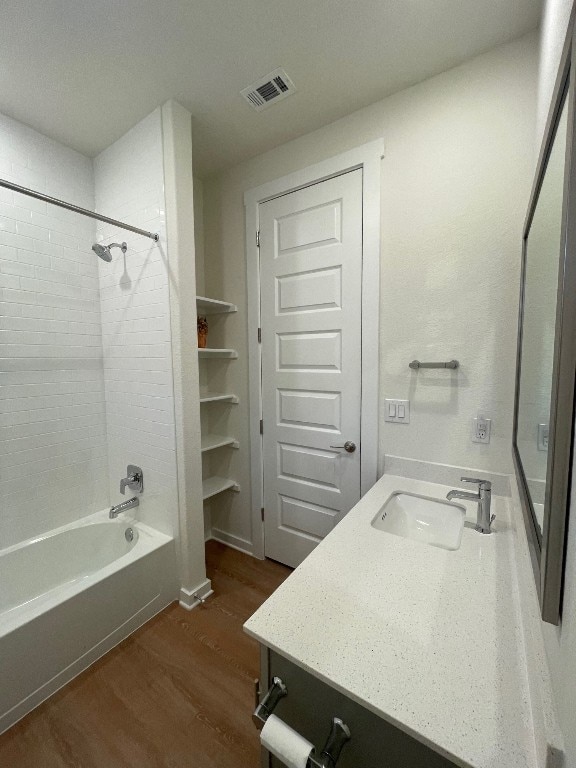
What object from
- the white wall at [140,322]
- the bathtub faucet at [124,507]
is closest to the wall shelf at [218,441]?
the white wall at [140,322]

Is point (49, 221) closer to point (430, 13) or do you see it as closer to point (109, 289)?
point (109, 289)

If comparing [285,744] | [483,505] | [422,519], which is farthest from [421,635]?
[422,519]

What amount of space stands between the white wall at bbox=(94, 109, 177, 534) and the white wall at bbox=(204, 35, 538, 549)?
102 centimetres

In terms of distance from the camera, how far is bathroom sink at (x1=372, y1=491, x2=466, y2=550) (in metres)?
1.25

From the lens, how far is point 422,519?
53.4 inches

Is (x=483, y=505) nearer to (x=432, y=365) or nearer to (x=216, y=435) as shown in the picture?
(x=432, y=365)

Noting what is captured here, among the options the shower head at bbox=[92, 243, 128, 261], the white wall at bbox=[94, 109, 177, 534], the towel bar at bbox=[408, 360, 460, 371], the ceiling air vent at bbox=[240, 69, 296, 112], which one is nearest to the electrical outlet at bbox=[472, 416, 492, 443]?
the towel bar at bbox=[408, 360, 460, 371]

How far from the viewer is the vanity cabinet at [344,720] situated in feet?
1.95

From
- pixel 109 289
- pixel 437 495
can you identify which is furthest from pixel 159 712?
pixel 109 289

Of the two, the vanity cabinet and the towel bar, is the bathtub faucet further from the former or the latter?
the towel bar

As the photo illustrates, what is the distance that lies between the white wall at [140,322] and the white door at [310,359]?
618 millimetres

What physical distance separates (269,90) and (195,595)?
271cm

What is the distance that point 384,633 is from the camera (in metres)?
0.72

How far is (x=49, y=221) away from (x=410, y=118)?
6.77 ft
